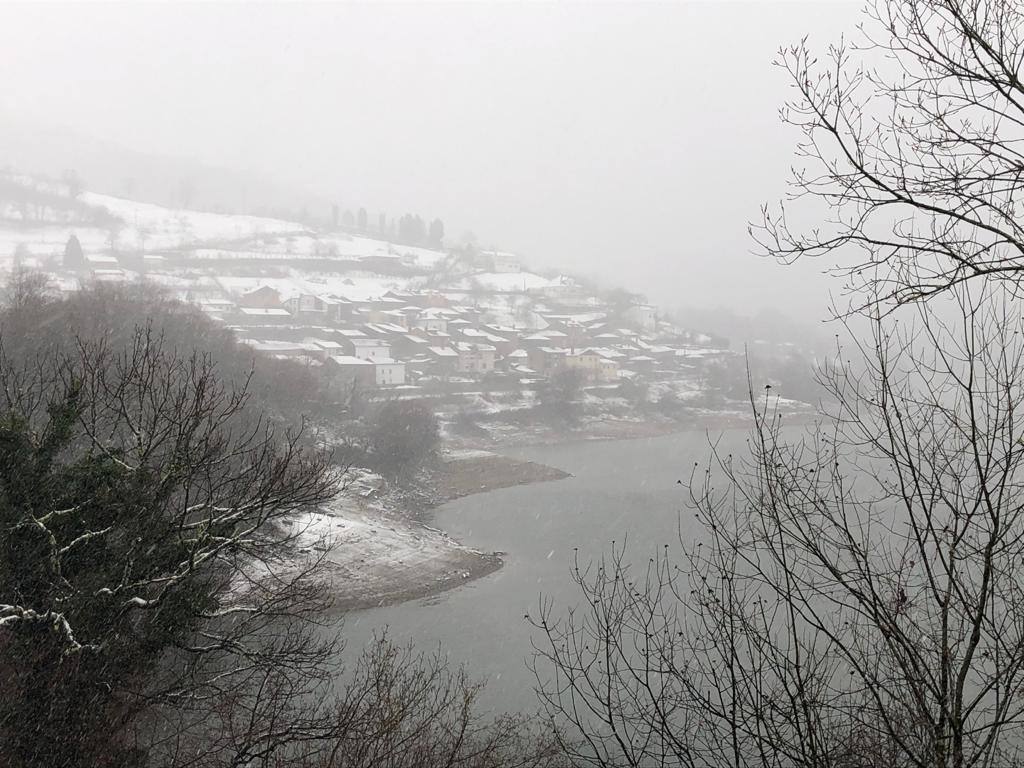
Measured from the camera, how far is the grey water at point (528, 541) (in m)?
10.3

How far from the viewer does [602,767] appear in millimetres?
2043

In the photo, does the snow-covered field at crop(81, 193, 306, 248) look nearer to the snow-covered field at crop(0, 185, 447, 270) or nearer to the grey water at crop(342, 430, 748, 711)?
the snow-covered field at crop(0, 185, 447, 270)

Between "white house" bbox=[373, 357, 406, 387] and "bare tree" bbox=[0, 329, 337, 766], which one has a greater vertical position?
"bare tree" bbox=[0, 329, 337, 766]

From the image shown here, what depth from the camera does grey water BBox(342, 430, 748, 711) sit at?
33.7 feet

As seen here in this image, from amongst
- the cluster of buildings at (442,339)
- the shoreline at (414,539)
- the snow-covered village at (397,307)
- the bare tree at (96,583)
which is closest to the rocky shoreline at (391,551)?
the shoreline at (414,539)

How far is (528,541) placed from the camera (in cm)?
1602

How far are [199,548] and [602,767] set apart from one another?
327cm

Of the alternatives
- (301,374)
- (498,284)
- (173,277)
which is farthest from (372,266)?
(301,374)

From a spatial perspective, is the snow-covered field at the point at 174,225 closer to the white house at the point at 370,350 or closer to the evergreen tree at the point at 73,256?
the evergreen tree at the point at 73,256

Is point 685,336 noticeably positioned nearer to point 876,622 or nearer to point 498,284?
point 498,284

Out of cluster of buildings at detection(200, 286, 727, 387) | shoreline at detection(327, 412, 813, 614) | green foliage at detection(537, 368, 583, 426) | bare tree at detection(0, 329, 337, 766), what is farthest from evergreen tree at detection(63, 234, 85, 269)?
bare tree at detection(0, 329, 337, 766)

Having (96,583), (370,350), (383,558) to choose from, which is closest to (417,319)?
(370,350)

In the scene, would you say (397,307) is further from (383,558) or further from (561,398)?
(383,558)

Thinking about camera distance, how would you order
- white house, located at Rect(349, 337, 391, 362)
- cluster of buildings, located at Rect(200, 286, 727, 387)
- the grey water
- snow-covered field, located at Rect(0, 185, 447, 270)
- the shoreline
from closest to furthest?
the grey water → the shoreline → white house, located at Rect(349, 337, 391, 362) → cluster of buildings, located at Rect(200, 286, 727, 387) → snow-covered field, located at Rect(0, 185, 447, 270)
